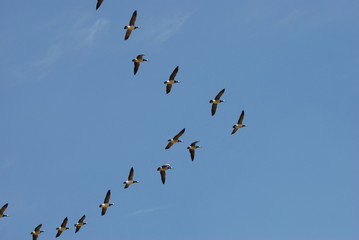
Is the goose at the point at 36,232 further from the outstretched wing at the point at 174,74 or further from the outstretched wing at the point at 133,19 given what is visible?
the outstretched wing at the point at 133,19

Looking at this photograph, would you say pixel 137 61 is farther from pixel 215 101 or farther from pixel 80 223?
pixel 80 223

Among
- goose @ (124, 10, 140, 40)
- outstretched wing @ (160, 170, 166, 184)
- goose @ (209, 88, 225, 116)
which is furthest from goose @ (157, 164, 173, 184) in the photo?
goose @ (124, 10, 140, 40)

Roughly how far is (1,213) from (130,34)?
16.9 metres

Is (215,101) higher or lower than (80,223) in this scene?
higher

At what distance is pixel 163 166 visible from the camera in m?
70.8

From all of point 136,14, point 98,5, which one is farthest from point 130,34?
point 98,5

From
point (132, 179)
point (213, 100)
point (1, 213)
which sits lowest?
point (1, 213)

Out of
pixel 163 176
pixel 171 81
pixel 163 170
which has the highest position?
pixel 171 81

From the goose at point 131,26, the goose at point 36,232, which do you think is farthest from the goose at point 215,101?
the goose at point 36,232

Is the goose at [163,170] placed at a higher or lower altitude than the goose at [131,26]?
lower

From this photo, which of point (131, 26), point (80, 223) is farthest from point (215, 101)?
point (80, 223)

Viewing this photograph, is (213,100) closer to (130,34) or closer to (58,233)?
(130,34)

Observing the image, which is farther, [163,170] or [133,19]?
[163,170]

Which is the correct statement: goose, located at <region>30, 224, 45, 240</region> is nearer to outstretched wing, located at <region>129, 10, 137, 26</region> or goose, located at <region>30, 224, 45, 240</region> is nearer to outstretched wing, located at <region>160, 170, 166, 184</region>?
outstretched wing, located at <region>160, 170, 166, 184</region>
